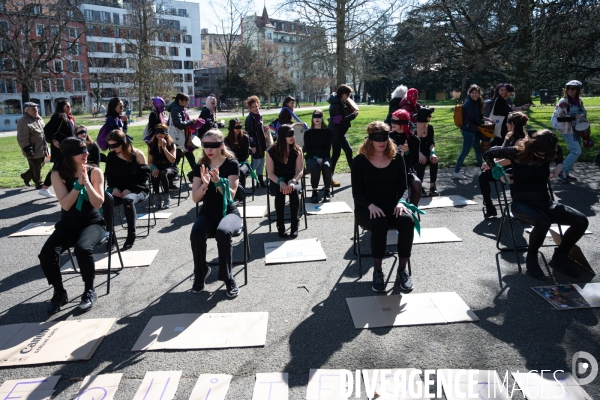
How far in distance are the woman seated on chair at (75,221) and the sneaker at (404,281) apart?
306 centimetres

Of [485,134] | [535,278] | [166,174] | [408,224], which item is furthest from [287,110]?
[535,278]

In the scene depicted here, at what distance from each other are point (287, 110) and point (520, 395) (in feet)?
22.1

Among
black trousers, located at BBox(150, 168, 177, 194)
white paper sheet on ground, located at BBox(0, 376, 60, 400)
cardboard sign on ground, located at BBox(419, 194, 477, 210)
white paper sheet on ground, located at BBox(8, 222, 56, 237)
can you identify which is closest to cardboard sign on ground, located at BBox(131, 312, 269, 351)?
white paper sheet on ground, located at BBox(0, 376, 60, 400)

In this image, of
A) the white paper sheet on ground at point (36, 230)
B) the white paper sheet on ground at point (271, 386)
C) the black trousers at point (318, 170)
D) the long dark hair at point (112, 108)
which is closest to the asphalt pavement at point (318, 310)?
the white paper sheet on ground at point (271, 386)

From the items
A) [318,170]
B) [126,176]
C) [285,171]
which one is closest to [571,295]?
[285,171]

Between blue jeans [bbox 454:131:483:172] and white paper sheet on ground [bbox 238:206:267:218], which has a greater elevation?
blue jeans [bbox 454:131:483:172]

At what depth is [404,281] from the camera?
465cm

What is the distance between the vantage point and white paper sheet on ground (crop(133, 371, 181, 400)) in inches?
123

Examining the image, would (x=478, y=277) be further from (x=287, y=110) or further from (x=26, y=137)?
(x=26, y=137)

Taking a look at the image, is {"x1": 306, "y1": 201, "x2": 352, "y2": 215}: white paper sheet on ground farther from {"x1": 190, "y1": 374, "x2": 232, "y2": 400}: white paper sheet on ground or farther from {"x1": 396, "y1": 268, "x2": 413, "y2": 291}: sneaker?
{"x1": 190, "y1": 374, "x2": 232, "y2": 400}: white paper sheet on ground

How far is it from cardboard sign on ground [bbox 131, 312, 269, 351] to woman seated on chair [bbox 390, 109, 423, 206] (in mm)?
2926

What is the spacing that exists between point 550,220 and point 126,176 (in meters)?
5.31

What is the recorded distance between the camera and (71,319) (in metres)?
4.28

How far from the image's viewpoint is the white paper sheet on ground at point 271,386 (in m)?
3.07
